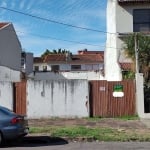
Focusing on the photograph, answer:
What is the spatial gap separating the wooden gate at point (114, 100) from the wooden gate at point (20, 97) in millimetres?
4031

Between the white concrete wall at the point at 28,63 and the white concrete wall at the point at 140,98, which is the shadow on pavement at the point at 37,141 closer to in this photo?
the white concrete wall at the point at 140,98

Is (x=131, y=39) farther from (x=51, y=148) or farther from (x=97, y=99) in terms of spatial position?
(x=51, y=148)

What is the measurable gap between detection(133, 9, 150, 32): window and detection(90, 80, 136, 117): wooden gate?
10.1 metres

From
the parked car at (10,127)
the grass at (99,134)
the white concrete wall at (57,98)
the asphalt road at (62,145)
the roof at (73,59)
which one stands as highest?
the roof at (73,59)

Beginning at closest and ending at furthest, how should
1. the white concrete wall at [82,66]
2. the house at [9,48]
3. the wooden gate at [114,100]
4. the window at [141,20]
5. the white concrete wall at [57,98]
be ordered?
1. the white concrete wall at [57,98]
2. the wooden gate at [114,100]
3. the window at [141,20]
4. the house at [9,48]
5. the white concrete wall at [82,66]

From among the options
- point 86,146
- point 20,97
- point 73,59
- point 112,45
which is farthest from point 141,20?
point 73,59

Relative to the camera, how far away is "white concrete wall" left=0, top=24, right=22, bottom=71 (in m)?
52.8

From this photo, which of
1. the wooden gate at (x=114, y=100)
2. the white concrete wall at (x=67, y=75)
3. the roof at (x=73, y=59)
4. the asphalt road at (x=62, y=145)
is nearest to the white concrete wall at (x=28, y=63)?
the white concrete wall at (x=67, y=75)

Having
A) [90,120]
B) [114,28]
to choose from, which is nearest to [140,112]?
[90,120]

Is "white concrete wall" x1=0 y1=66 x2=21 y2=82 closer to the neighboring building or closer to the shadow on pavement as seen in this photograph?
the neighboring building

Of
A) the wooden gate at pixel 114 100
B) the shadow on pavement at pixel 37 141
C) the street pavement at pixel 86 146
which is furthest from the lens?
the wooden gate at pixel 114 100

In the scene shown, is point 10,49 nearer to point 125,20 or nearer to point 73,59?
point 125,20

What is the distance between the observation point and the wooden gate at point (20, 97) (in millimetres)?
27828

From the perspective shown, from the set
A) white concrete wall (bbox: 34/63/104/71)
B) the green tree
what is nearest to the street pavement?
the green tree
